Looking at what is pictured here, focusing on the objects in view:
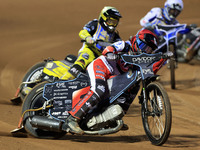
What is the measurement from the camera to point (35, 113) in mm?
7047

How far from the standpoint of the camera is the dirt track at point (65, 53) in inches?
263

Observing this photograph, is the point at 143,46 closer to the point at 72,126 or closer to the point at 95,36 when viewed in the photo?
the point at 72,126

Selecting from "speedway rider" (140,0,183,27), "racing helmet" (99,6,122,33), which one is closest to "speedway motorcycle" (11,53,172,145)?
"racing helmet" (99,6,122,33)

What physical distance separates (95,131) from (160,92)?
1096mm

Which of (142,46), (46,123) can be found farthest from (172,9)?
(46,123)

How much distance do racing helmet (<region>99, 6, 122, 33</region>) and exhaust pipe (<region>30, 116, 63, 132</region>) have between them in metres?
2.60

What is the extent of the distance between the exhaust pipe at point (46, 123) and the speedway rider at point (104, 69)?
0.10m

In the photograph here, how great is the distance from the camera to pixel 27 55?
1611cm

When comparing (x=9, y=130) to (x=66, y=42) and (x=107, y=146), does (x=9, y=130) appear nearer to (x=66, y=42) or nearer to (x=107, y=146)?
(x=107, y=146)

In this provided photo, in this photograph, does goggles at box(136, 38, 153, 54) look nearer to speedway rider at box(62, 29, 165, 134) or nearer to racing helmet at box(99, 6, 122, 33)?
speedway rider at box(62, 29, 165, 134)

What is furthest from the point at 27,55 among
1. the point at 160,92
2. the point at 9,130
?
the point at 160,92

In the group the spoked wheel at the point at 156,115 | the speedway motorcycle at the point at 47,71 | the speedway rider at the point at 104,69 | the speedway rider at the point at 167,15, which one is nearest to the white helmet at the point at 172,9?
the speedway rider at the point at 167,15

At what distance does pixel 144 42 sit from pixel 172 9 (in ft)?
22.2

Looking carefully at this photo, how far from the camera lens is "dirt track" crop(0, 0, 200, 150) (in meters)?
6.69
